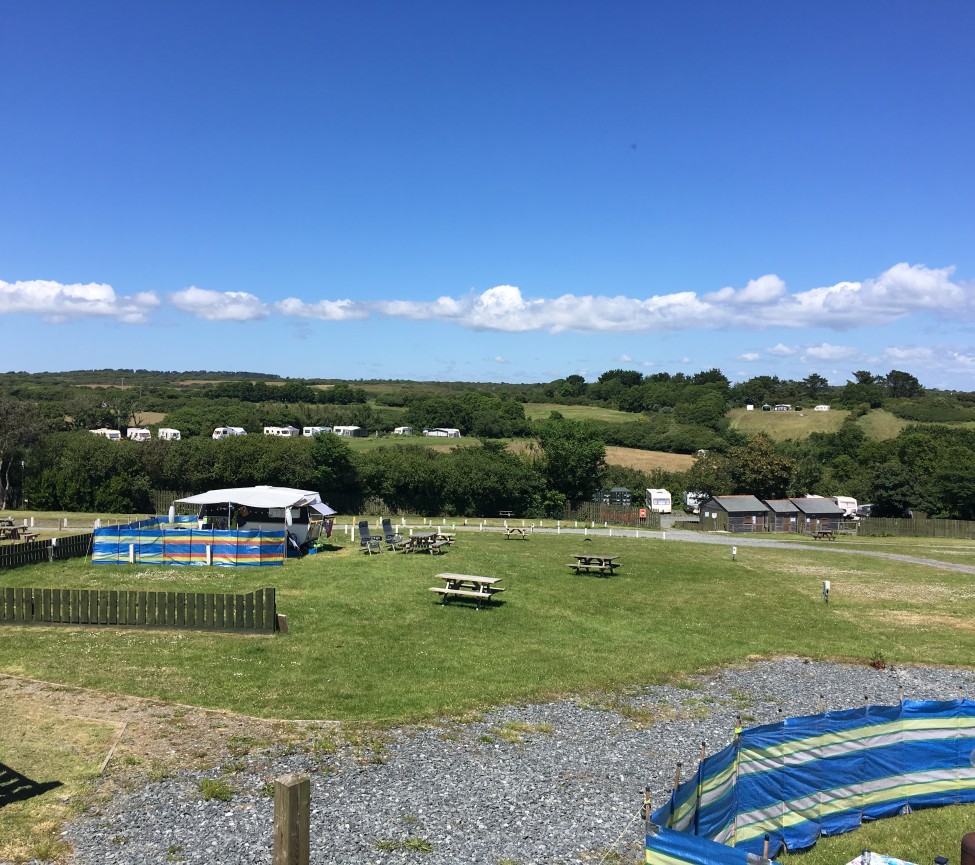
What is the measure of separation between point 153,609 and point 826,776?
14692 millimetres

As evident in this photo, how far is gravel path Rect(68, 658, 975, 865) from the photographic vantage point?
8258 millimetres

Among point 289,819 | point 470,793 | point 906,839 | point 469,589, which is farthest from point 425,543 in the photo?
point 289,819

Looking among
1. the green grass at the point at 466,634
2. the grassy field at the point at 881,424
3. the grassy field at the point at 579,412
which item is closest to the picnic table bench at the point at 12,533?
the green grass at the point at 466,634

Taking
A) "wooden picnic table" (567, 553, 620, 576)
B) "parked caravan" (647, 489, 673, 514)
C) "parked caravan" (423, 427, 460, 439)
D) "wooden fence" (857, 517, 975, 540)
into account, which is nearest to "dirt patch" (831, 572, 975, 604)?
"wooden picnic table" (567, 553, 620, 576)

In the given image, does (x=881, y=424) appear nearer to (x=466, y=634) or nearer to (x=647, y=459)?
(x=647, y=459)

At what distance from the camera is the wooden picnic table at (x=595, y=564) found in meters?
27.5

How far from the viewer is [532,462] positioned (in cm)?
6444

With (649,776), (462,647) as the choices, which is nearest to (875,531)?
(462,647)

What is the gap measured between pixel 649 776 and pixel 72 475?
171 feet

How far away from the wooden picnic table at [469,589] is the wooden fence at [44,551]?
14.0 meters

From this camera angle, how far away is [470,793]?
971 cm

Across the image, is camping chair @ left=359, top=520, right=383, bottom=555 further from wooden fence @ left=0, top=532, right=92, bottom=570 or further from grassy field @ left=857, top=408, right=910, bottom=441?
grassy field @ left=857, top=408, right=910, bottom=441

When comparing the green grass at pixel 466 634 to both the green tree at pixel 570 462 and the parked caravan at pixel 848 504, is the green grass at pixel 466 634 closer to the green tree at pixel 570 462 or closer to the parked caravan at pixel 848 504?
the green tree at pixel 570 462

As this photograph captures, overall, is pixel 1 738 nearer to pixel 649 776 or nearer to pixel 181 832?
pixel 181 832
